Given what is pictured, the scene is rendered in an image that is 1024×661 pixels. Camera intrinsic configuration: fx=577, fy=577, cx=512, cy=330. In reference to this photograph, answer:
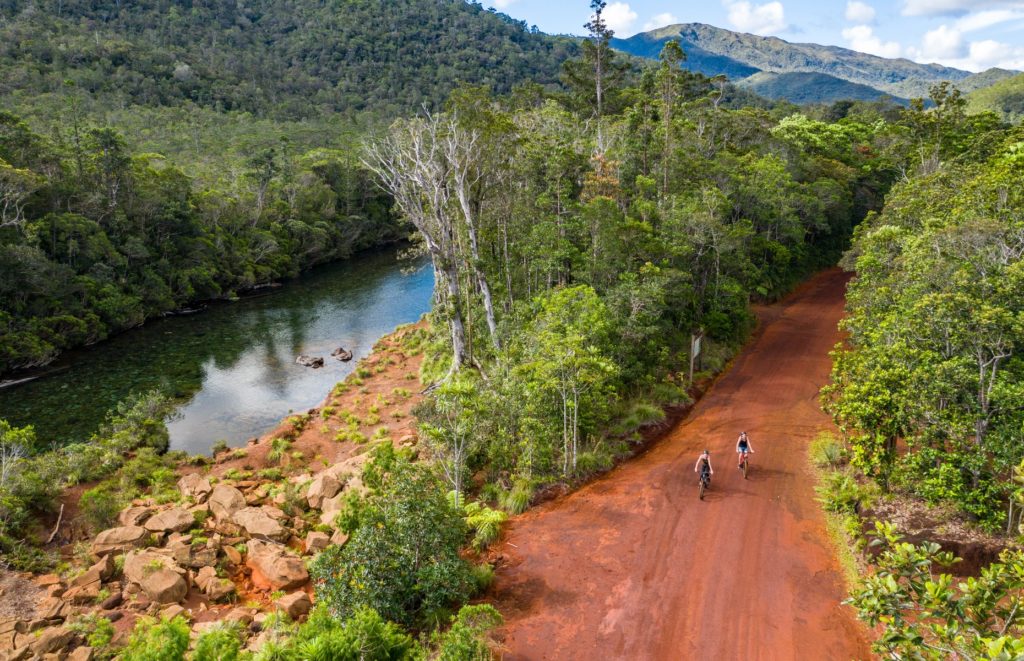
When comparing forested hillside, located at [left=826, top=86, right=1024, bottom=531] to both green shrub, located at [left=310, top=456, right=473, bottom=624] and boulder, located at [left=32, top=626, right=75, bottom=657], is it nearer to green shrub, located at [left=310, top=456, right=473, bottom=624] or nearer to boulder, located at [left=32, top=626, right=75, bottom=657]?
green shrub, located at [left=310, top=456, right=473, bottom=624]

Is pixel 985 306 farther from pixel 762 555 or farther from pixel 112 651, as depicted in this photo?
pixel 112 651

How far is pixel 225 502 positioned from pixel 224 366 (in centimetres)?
1880

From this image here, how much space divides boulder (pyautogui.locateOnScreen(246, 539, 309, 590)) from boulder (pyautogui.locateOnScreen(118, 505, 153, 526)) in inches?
169

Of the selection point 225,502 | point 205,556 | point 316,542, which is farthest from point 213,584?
point 225,502

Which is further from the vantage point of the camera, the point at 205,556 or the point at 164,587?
the point at 205,556

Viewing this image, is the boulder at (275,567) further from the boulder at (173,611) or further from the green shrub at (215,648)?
the green shrub at (215,648)

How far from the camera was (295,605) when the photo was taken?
38.8 ft

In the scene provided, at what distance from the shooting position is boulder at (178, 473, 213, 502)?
17.7 m

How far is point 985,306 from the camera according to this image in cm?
1168

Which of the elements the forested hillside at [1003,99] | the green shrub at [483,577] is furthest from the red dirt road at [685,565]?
the forested hillside at [1003,99]

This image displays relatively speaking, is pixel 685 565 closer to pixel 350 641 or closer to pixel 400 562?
pixel 400 562

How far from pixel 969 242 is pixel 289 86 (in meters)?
122

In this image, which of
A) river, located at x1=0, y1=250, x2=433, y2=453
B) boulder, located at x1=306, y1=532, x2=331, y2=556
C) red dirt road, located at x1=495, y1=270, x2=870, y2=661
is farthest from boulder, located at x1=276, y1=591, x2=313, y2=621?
river, located at x1=0, y1=250, x2=433, y2=453

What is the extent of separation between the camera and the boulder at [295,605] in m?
11.7
